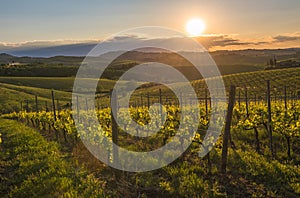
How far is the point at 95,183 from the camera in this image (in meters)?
7.14

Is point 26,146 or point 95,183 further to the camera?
point 26,146

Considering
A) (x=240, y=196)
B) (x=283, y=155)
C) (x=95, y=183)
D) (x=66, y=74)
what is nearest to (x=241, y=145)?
(x=283, y=155)

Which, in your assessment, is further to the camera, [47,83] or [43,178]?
[47,83]

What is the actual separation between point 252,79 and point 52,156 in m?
57.1

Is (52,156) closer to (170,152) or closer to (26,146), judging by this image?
(26,146)

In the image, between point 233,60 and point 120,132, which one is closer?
point 120,132

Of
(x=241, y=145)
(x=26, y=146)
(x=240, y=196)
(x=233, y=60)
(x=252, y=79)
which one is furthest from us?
(x=233, y=60)

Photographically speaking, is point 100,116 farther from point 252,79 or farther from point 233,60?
point 233,60

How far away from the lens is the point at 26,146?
11.8 metres

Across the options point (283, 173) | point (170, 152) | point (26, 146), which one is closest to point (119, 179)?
point (170, 152)

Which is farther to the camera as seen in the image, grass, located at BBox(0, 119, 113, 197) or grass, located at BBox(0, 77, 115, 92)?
grass, located at BBox(0, 77, 115, 92)

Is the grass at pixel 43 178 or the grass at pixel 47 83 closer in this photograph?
the grass at pixel 43 178

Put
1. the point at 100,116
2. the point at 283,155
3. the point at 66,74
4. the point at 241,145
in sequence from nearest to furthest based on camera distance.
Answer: the point at 283,155 < the point at 241,145 < the point at 100,116 < the point at 66,74

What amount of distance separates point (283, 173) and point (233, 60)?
194m
